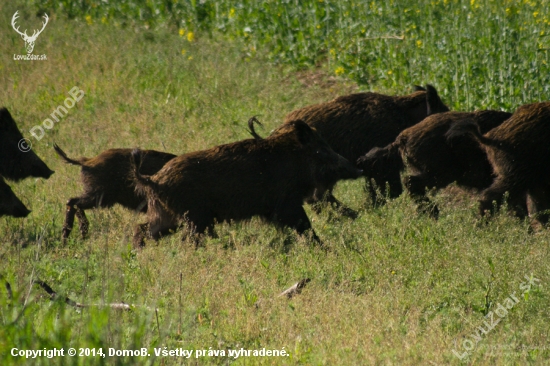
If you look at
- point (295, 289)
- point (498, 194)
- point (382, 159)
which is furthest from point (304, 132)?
point (295, 289)

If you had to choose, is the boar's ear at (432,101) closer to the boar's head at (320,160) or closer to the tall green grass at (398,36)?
the boar's head at (320,160)

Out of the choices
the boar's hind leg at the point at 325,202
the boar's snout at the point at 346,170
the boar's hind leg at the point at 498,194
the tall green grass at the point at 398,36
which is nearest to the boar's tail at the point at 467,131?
the boar's hind leg at the point at 498,194

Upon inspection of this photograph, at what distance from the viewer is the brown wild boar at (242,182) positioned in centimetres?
736

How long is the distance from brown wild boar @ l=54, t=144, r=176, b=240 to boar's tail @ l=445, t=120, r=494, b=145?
9.60ft

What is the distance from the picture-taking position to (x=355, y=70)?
44.2ft

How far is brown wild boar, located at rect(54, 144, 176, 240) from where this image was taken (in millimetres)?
8164

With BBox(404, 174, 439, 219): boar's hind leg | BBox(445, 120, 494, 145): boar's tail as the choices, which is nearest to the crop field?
BBox(404, 174, 439, 219): boar's hind leg

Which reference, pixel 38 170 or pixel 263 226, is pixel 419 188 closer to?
pixel 263 226

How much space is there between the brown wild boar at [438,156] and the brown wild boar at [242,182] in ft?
2.08

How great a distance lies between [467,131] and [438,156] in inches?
19.1

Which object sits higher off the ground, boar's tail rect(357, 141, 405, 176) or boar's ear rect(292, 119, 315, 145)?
boar's ear rect(292, 119, 315, 145)

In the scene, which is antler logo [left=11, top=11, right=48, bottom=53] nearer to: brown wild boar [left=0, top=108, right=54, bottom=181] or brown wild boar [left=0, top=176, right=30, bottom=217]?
brown wild boar [left=0, top=108, right=54, bottom=181]

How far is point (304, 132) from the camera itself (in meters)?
8.01

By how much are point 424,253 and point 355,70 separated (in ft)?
23.0
